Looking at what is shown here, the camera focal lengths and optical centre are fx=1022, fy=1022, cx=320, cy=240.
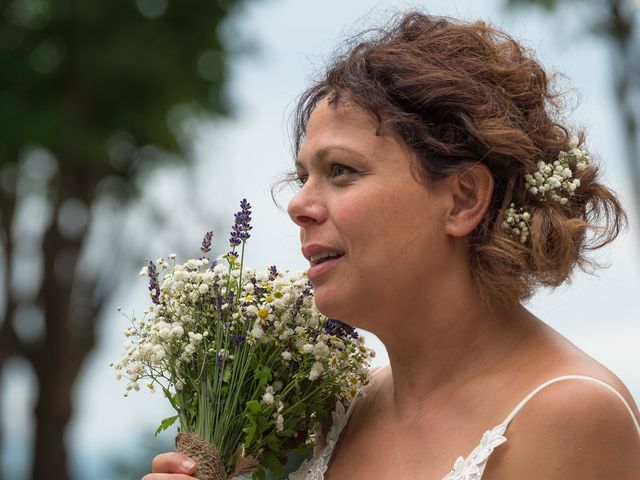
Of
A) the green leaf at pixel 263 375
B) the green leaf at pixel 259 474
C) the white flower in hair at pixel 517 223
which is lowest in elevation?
the green leaf at pixel 259 474

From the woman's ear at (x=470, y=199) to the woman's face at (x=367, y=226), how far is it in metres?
0.03

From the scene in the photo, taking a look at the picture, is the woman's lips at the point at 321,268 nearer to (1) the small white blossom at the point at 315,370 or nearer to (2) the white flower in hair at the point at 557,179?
(1) the small white blossom at the point at 315,370

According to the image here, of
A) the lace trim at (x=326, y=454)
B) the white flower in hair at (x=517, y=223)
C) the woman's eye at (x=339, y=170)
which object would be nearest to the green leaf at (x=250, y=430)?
the lace trim at (x=326, y=454)

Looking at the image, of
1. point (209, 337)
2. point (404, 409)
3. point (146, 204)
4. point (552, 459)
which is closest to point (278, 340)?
point (209, 337)

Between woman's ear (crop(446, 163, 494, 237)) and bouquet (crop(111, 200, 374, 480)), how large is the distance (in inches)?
19.7

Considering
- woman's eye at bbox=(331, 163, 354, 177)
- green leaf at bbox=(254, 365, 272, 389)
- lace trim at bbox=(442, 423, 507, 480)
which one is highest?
woman's eye at bbox=(331, 163, 354, 177)

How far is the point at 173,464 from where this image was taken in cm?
263

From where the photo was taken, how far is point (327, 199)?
8.48ft

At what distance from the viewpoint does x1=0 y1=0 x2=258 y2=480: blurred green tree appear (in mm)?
12883

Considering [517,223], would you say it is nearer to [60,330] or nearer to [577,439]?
[577,439]

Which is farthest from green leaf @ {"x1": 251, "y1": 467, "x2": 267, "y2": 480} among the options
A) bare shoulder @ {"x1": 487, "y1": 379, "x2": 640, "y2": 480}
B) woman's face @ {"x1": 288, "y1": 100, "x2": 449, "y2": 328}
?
bare shoulder @ {"x1": 487, "y1": 379, "x2": 640, "y2": 480}

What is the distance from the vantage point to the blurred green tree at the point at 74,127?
12883mm

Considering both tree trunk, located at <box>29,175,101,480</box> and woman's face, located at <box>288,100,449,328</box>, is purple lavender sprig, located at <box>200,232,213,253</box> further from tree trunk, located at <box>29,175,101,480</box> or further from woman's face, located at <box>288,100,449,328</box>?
tree trunk, located at <box>29,175,101,480</box>

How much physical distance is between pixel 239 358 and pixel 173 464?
1.10 ft
